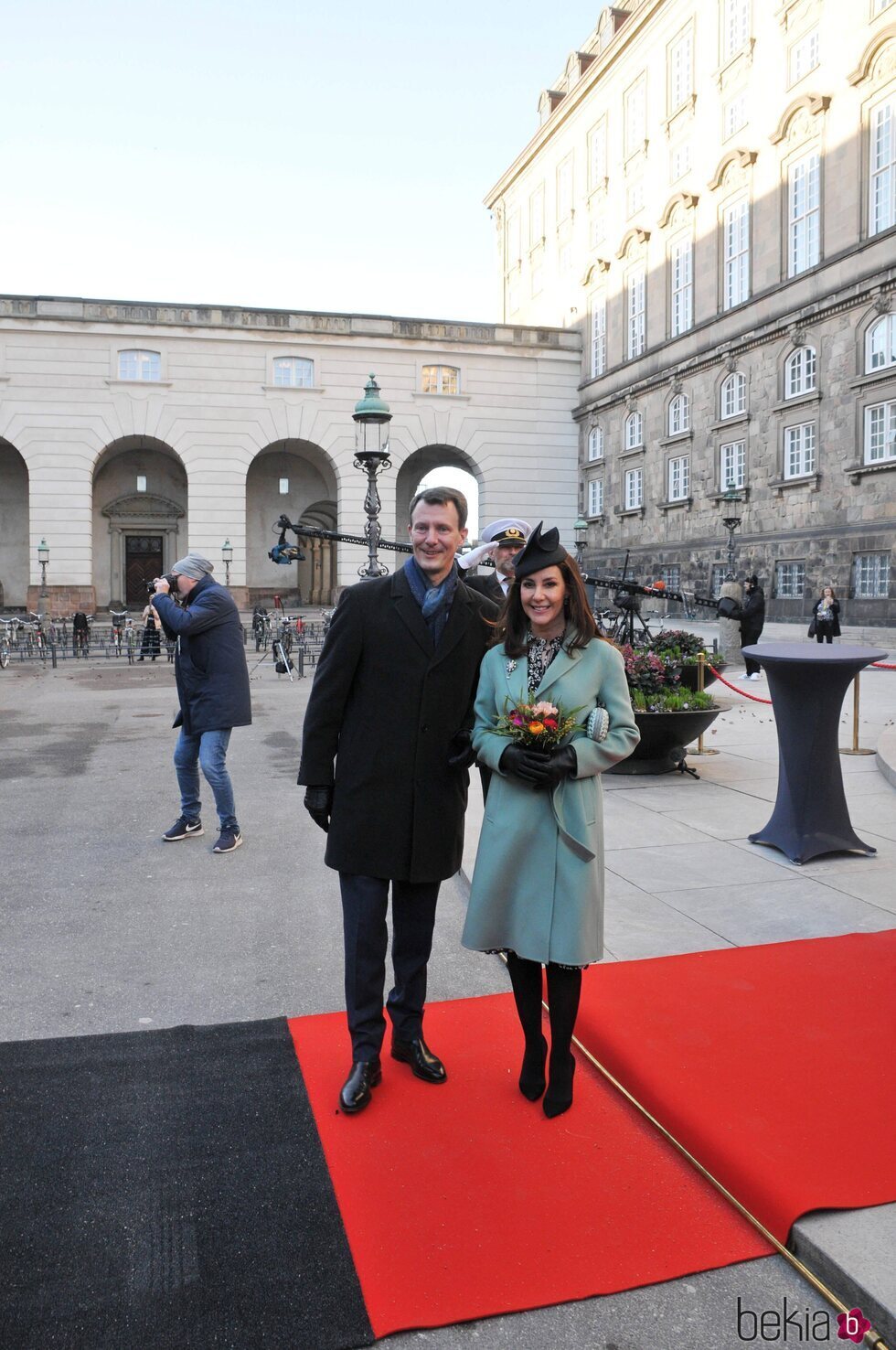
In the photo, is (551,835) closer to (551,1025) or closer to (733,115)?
(551,1025)

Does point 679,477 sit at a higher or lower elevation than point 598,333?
lower

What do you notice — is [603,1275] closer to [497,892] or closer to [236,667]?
[497,892]

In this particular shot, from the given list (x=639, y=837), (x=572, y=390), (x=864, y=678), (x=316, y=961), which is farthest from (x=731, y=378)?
(x=316, y=961)

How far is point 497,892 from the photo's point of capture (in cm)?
329

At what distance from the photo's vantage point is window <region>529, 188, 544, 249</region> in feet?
150

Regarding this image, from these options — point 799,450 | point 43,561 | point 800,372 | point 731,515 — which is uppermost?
point 800,372

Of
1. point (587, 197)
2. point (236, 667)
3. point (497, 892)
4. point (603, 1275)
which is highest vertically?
point (587, 197)

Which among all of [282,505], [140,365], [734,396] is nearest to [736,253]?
[734,396]

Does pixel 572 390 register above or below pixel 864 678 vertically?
above

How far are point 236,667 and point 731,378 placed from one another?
28.1 m

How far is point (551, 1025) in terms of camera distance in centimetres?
331

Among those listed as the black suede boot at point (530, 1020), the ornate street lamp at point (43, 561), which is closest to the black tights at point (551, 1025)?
the black suede boot at point (530, 1020)

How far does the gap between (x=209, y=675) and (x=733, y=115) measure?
31.6 m

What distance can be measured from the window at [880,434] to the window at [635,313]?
13476 millimetres
